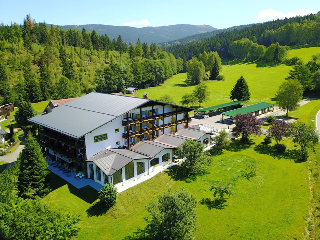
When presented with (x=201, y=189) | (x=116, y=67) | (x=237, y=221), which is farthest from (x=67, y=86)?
(x=237, y=221)

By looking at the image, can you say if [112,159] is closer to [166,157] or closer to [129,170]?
[129,170]

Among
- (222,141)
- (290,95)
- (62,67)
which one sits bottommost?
(222,141)

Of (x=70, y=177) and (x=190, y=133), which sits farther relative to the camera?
(x=190, y=133)

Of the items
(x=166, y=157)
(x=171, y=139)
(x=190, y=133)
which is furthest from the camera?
(x=190, y=133)

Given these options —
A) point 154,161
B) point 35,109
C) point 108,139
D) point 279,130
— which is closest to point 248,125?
point 279,130

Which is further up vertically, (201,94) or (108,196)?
(201,94)

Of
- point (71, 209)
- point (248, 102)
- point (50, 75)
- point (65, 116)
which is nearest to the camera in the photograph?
point (71, 209)

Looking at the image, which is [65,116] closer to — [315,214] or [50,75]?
[315,214]

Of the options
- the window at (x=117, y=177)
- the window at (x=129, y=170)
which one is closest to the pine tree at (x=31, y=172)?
the window at (x=117, y=177)
